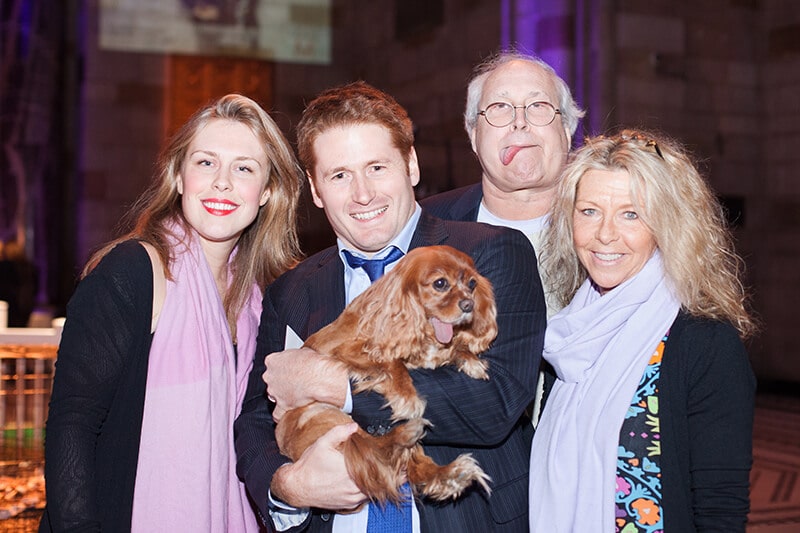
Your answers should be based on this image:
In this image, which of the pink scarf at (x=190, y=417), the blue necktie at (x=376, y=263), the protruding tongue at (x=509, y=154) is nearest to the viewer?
the blue necktie at (x=376, y=263)

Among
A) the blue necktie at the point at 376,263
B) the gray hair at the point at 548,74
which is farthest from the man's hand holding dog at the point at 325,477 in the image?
the gray hair at the point at 548,74

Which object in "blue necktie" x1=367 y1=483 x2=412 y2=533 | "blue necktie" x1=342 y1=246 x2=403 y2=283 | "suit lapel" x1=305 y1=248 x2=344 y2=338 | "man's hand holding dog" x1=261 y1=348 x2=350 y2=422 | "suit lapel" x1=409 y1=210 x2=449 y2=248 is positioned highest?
"suit lapel" x1=409 y1=210 x2=449 y2=248

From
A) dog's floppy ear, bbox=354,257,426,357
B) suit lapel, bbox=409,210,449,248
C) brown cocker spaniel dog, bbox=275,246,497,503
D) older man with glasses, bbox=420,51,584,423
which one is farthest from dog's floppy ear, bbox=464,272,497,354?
older man with glasses, bbox=420,51,584,423

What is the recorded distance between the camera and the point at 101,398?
7.86ft

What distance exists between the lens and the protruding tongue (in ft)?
10.9

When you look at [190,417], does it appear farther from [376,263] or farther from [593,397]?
[593,397]

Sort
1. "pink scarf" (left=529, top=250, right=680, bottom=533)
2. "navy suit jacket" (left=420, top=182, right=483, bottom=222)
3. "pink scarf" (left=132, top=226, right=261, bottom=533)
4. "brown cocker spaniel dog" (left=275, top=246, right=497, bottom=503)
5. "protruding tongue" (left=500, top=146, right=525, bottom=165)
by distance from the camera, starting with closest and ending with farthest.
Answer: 1. "brown cocker spaniel dog" (left=275, top=246, right=497, bottom=503)
2. "pink scarf" (left=529, top=250, right=680, bottom=533)
3. "pink scarf" (left=132, top=226, right=261, bottom=533)
4. "protruding tongue" (left=500, top=146, right=525, bottom=165)
5. "navy suit jacket" (left=420, top=182, right=483, bottom=222)

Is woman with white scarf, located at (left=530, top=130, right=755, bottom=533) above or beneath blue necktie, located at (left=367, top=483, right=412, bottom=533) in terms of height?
above

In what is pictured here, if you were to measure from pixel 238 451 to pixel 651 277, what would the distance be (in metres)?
1.36

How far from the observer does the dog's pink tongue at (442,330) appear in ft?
6.99

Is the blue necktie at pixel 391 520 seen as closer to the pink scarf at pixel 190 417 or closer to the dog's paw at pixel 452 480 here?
the dog's paw at pixel 452 480

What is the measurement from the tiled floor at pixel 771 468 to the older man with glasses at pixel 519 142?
3.20 metres

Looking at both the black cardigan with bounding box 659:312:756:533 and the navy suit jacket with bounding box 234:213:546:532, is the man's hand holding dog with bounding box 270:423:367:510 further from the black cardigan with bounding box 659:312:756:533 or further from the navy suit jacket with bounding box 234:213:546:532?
the black cardigan with bounding box 659:312:756:533

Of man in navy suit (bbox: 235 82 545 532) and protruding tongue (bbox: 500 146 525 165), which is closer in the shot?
man in navy suit (bbox: 235 82 545 532)
